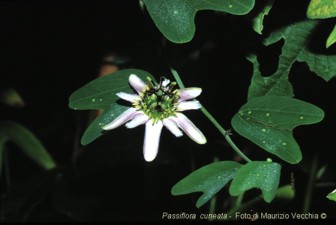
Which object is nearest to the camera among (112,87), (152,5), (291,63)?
(152,5)

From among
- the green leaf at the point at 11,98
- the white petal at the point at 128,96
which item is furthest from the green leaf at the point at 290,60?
the green leaf at the point at 11,98

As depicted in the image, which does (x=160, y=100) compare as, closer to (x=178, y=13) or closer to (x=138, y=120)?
(x=138, y=120)

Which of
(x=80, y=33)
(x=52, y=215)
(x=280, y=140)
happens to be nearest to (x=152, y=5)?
(x=280, y=140)

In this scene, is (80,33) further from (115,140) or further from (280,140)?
(280,140)

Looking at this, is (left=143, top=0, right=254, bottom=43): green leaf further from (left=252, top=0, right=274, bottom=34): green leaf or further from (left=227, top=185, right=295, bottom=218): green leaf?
(left=227, top=185, right=295, bottom=218): green leaf

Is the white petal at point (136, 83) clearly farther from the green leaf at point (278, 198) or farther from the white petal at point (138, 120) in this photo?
the green leaf at point (278, 198)

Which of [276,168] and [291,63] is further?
[291,63]
